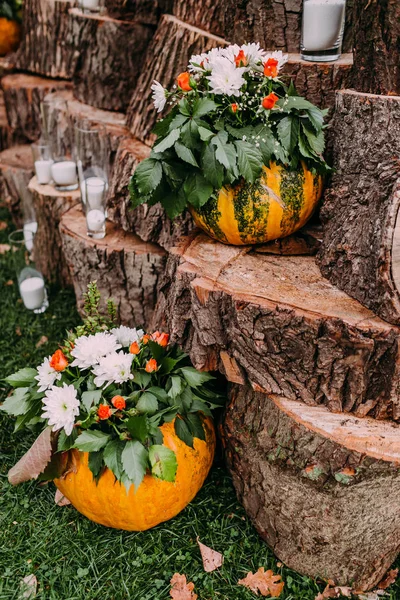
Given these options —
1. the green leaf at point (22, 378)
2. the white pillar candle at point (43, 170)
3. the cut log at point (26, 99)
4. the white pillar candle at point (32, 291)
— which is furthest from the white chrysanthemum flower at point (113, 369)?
the cut log at point (26, 99)

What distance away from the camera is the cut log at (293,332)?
1850 mm

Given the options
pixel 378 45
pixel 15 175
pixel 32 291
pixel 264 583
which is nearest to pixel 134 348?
pixel 264 583

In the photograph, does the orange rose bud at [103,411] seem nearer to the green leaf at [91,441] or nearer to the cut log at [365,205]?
the green leaf at [91,441]

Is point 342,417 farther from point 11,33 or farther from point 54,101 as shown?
point 11,33

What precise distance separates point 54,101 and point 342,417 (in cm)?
304

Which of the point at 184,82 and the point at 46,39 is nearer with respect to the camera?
the point at 184,82

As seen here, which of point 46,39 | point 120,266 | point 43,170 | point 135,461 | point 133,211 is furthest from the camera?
point 46,39

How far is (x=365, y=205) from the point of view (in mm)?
1952

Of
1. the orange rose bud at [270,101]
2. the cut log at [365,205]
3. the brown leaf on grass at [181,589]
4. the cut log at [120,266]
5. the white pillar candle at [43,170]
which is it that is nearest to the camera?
the cut log at [365,205]

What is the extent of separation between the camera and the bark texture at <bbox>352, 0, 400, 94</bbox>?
1894 millimetres

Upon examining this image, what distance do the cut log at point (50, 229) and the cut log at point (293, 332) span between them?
5.14 feet

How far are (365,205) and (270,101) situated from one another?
49 cm

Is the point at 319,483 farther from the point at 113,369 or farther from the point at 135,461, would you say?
the point at 113,369

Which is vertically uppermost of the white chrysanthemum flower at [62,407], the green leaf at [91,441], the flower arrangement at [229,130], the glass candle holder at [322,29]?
the glass candle holder at [322,29]
